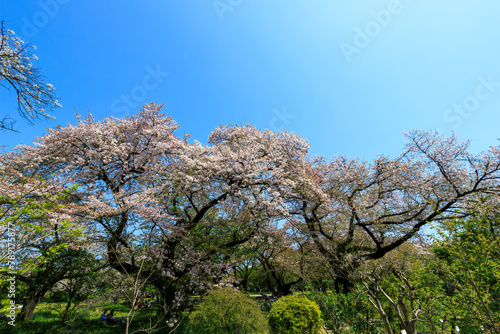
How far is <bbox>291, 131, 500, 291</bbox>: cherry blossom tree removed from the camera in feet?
37.4

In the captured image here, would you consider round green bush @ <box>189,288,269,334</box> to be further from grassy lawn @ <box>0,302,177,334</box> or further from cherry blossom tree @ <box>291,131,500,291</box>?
cherry blossom tree @ <box>291,131,500,291</box>

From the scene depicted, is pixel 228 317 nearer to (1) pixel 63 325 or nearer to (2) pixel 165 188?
(2) pixel 165 188

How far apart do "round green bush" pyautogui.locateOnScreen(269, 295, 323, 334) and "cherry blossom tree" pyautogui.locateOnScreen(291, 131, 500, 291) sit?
4.39 metres

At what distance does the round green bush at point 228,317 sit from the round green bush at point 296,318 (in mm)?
1161

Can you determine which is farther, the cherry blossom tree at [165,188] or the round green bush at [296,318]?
the cherry blossom tree at [165,188]

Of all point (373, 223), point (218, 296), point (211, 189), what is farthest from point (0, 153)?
point (373, 223)

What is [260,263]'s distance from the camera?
65.9 feet

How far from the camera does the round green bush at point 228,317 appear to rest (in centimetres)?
617

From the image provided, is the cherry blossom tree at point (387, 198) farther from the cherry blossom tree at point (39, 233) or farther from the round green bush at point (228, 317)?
the cherry blossom tree at point (39, 233)

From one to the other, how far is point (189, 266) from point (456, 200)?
566 inches

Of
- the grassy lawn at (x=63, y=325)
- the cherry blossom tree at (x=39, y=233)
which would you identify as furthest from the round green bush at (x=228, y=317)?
the cherry blossom tree at (x=39, y=233)

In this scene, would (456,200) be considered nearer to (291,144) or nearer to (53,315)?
(291,144)

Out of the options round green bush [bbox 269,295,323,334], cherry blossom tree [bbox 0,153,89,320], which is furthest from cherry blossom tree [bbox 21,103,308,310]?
round green bush [bbox 269,295,323,334]

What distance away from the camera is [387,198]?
13328mm
